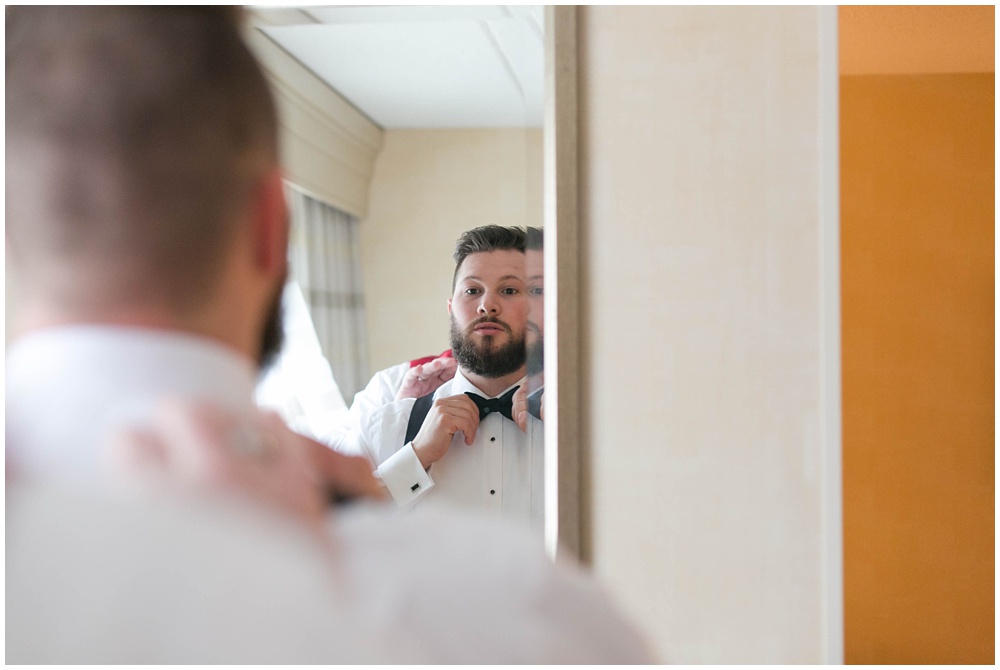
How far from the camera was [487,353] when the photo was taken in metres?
1.09

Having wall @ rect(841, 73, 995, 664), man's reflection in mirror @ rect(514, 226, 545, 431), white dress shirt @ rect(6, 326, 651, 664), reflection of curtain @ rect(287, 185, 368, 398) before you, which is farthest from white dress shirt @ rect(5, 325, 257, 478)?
wall @ rect(841, 73, 995, 664)

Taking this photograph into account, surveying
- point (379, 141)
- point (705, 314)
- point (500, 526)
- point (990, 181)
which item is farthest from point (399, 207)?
point (990, 181)

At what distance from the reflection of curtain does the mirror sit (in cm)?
1

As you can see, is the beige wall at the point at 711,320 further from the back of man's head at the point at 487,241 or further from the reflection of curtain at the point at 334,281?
the reflection of curtain at the point at 334,281

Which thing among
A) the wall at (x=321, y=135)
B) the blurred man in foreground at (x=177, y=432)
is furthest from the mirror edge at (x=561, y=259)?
the blurred man in foreground at (x=177, y=432)

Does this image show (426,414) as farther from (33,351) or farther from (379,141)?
(33,351)

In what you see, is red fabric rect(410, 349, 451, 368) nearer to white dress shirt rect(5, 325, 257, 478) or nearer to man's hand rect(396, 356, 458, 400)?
man's hand rect(396, 356, 458, 400)

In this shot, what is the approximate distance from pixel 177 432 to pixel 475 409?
81cm

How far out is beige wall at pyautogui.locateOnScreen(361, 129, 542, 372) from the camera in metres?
1.07

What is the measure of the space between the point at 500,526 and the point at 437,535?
0.09 feet


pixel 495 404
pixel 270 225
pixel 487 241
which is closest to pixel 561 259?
pixel 487 241

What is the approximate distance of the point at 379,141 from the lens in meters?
1.07

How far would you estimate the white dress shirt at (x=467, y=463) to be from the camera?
1073 millimetres

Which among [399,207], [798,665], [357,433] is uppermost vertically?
[399,207]
